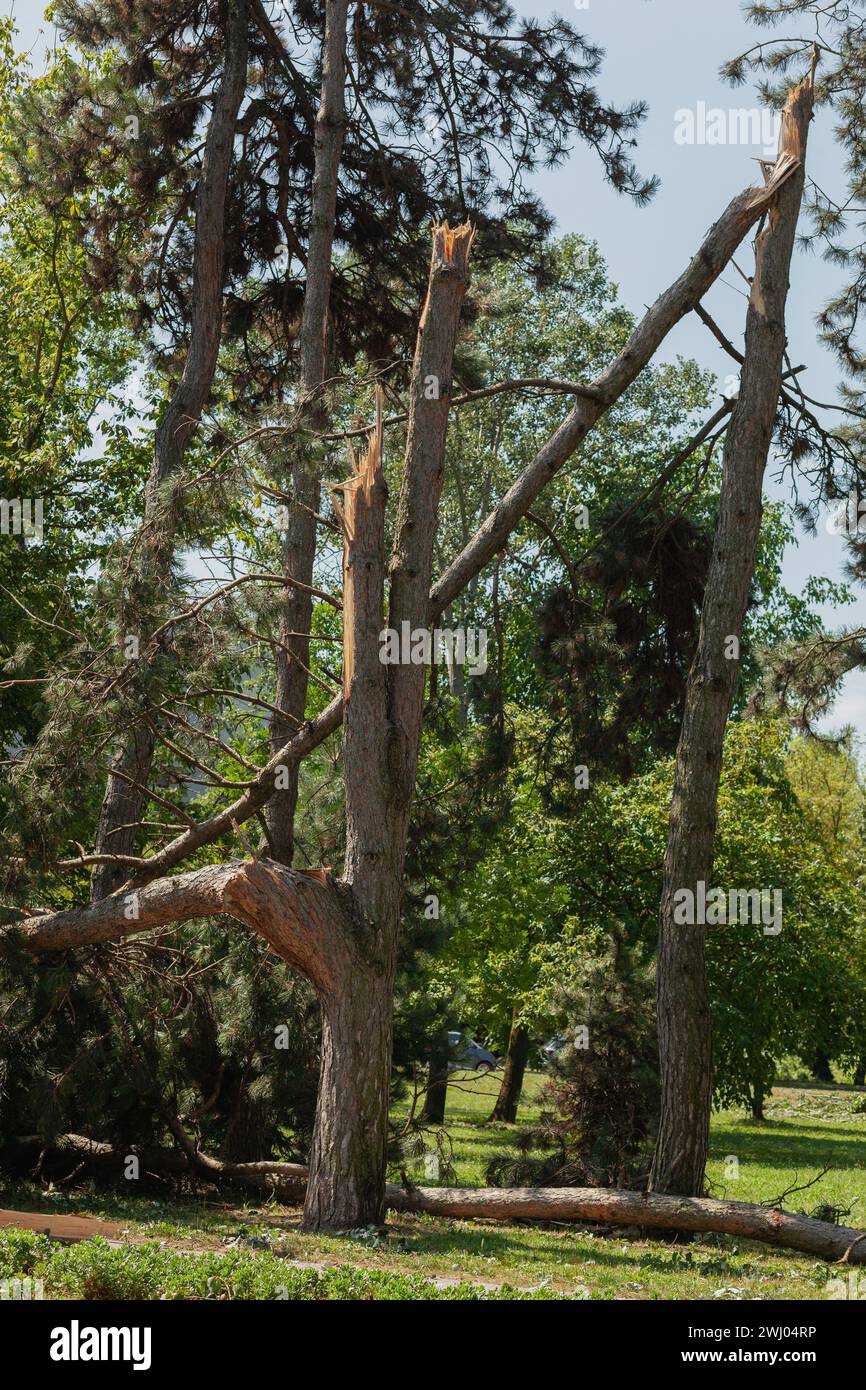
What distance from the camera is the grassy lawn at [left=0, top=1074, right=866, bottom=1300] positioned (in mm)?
5781

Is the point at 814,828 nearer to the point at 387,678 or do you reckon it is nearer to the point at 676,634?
the point at 676,634

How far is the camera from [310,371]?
11688 mm

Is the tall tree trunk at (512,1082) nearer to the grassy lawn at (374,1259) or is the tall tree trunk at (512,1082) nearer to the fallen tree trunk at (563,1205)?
the grassy lawn at (374,1259)

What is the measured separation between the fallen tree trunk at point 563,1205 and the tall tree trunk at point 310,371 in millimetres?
2572

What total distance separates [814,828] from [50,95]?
72.7 feet

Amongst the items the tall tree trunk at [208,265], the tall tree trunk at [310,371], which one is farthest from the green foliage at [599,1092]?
the tall tree trunk at [208,265]

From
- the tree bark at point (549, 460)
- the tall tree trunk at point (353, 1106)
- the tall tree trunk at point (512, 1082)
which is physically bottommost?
the tall tree trunk at point (512, 1082)

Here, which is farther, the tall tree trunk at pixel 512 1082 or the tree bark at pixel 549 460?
the tall tree trunk at pixel 512 1082

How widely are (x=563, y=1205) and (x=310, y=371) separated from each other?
7.31 m

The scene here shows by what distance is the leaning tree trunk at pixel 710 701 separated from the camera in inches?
396

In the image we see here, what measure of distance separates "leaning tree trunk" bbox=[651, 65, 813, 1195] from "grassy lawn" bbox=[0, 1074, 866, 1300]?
0.93 meters

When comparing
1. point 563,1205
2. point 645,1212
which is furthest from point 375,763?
point 645,1212

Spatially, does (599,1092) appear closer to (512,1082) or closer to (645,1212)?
(645,1212)

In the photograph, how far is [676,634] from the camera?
1269 cm
